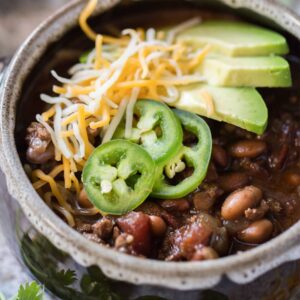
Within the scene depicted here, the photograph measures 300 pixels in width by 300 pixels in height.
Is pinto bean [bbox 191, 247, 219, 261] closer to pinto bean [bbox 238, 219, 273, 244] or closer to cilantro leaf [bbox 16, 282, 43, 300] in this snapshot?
pinto bean [bbox 238, 219, 273, 244]

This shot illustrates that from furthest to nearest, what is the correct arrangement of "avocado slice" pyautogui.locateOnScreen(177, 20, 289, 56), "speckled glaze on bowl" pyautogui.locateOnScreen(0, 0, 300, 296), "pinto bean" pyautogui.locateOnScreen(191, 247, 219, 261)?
1. "avocado slice" pyautogui.locateOnScreen(177, 20, 289, 56)
2. "pinto bean" pyautogui.locateOnScreen(191, 247, 219, 261)
3. "speckled glaze on bowl" pyautogui.locateOnScreen(0, 0, 300, 296)

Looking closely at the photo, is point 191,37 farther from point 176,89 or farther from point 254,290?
point 254,290

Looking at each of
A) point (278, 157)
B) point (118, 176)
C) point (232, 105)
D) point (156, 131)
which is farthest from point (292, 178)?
point (118, 176)

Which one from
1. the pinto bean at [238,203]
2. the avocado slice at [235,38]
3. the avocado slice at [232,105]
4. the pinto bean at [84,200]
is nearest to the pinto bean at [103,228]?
the pinto bean at [84,200]

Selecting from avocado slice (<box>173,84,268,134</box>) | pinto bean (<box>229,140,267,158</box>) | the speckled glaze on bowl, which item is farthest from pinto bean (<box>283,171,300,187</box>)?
the speckled glaze on bowl

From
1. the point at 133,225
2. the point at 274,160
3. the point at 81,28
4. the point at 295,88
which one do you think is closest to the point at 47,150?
the point at 133,225

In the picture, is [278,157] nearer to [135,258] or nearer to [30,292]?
[135,258]
